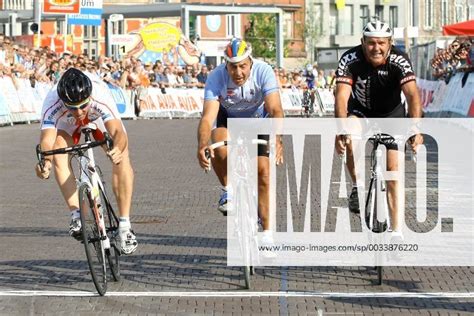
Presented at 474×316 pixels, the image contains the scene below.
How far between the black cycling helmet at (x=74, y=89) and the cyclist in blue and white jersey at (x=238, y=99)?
107cm

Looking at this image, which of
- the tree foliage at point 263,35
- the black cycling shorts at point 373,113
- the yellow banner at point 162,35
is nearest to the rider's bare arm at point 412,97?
the black cycling shorts at point 373,113

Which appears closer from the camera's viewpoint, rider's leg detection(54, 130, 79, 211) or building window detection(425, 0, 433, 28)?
rider's leg detection(54, 130, 79, 211)

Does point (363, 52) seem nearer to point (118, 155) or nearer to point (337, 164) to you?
point (118, 155)

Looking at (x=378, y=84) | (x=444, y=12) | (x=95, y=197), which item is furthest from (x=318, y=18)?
(x=95, y=197)

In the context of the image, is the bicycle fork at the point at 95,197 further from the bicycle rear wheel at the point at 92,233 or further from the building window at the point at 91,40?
the building window at the point at 91,40

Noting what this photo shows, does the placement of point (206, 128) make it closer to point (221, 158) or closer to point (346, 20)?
point (221, 158)

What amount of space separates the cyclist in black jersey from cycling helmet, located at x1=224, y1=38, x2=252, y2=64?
77cm

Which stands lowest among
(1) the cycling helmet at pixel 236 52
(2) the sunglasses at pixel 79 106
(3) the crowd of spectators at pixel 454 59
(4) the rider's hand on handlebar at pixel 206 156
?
(4) the rider's hand on handlebar at pixel 206 156

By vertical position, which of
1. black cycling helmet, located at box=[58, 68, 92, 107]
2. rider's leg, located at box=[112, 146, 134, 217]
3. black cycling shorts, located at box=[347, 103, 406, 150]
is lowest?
rider's leg, located at box=[112, 146, 134, 217]

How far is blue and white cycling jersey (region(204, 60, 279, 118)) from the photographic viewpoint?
1062 centimetres

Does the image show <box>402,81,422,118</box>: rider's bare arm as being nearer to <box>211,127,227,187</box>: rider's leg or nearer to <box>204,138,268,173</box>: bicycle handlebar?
<box>204,138,268,173</box>: bicycle handlebar

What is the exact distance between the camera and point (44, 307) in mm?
9117

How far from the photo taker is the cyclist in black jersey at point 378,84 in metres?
10.7

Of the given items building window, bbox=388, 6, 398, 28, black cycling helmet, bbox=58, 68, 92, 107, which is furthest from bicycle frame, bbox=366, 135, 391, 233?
building window, bbox=388, 6, 398, 28
